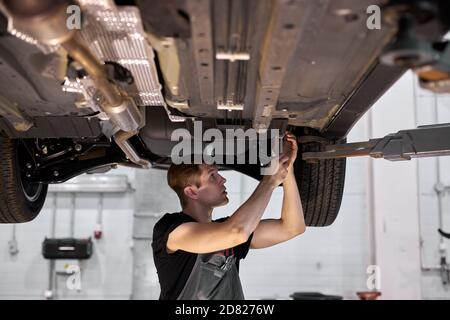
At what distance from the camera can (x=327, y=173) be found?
2760 mm

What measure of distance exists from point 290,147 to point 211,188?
395mm

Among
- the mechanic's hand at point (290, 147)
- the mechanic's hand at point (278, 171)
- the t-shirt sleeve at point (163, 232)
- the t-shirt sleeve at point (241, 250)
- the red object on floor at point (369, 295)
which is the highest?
the mechanic's hand at point (290, 147)

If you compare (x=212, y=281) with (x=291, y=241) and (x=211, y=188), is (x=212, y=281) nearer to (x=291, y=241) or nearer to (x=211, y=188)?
(x=211, y=188)

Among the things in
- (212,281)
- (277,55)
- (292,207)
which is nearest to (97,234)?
(292,207)

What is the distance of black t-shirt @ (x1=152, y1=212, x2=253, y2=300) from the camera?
2.24 m

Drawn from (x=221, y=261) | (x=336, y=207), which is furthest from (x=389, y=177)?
(x=221, y=261)

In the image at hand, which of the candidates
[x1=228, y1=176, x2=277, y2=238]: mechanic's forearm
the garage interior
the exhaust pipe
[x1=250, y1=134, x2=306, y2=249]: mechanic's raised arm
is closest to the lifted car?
the exhaust pipe

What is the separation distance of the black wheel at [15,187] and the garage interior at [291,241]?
3.95 meters

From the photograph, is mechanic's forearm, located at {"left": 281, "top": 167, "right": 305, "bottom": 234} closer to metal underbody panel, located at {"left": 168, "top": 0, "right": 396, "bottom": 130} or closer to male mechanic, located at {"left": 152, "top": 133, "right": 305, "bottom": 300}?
male mechanic, located at {"left": 152, "top": 133, "right": 305, "bottom": 300}

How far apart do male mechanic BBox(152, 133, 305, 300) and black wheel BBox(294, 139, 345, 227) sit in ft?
0.91

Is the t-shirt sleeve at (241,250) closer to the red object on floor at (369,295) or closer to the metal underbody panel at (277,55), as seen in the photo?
the metal underbody panel at (277,55)

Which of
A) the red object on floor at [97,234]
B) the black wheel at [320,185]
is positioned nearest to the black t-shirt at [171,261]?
the black wheel at [320,185]

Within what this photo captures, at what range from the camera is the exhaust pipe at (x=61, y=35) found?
1.14 meters
